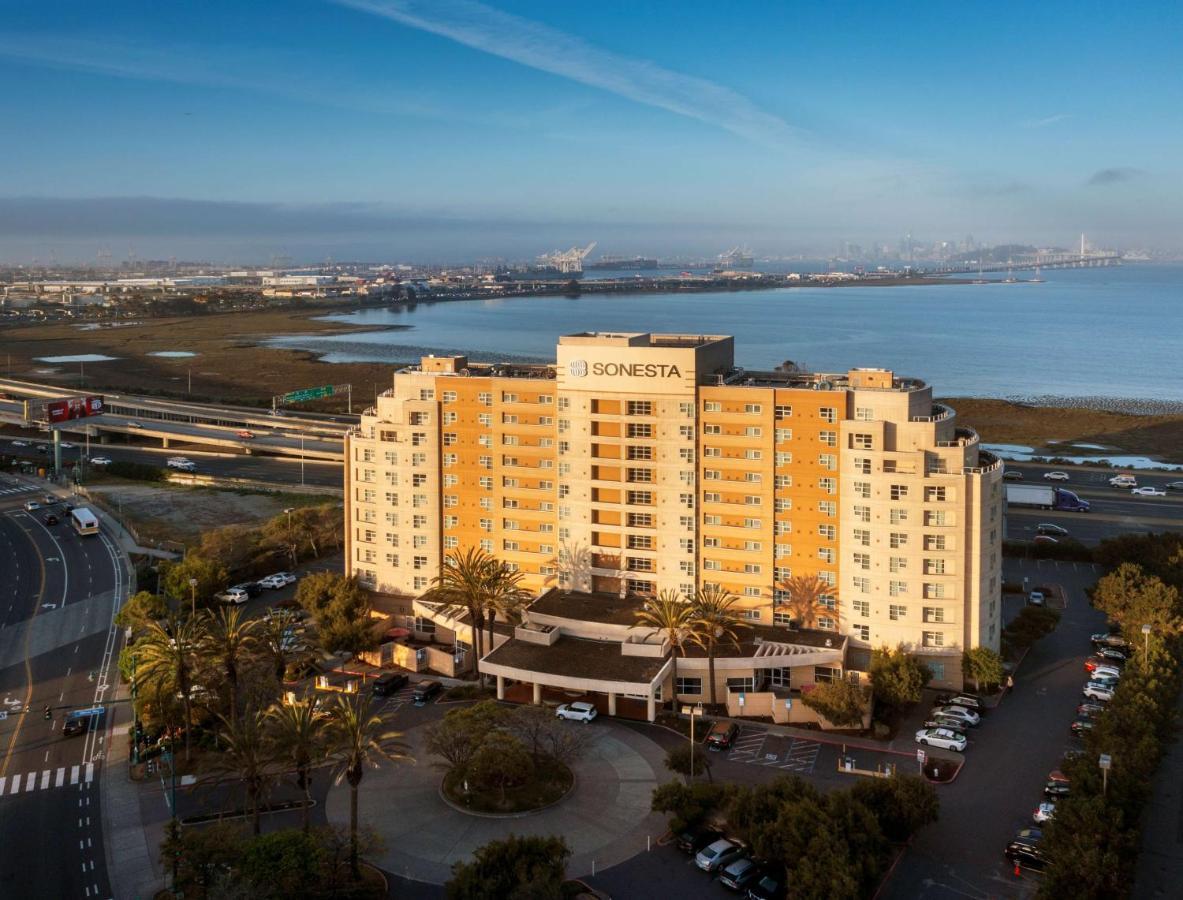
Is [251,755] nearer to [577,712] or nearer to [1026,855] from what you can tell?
[577,712]

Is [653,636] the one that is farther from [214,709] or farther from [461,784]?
[214,709]

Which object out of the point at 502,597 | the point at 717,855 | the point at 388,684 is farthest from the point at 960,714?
the point at 388,684

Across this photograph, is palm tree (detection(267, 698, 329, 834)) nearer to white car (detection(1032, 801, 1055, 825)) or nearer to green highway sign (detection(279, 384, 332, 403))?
white car (detection(1032, 801, 1055, 825))

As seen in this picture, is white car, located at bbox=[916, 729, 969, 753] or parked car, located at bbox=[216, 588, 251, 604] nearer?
white car, located at bbox=[916, 729, 969, 753]

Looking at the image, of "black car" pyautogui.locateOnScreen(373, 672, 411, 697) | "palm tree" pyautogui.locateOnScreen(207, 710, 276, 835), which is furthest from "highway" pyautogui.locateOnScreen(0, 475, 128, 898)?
"black car" pyautogui.locateOnScreen(373, 672, 411, 697)

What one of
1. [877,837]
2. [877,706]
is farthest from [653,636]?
[877,837]

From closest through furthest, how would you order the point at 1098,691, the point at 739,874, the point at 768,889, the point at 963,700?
1. the point at 768,889
2. the point at 739,874
3. the point at 963,700
4. the point at 1098,691
